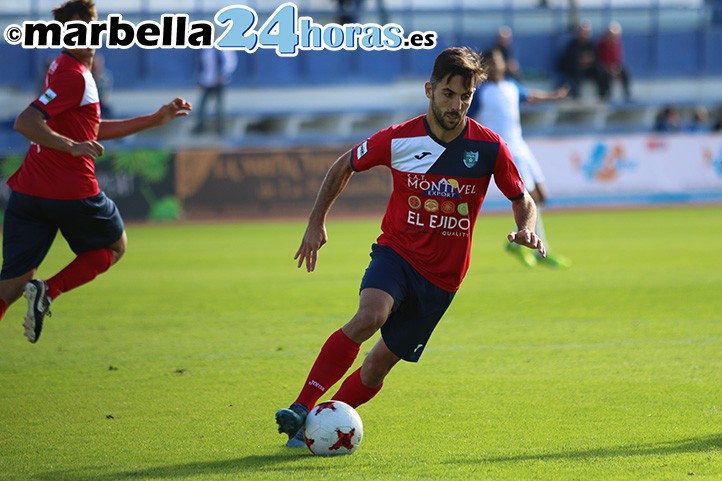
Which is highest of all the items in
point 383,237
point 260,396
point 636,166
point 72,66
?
point 72,66

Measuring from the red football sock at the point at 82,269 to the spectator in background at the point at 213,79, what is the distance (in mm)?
19049

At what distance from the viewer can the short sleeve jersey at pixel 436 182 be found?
6098mm

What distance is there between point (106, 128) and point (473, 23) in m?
25.4

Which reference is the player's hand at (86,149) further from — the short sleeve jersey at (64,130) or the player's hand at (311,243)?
the player's hand at (311,243)

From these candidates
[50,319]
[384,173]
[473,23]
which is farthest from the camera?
[473,23]

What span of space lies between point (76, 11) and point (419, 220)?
2907 mm

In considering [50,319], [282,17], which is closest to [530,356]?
[50,319]

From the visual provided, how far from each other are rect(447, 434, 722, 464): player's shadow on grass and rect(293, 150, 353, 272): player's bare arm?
132 cm

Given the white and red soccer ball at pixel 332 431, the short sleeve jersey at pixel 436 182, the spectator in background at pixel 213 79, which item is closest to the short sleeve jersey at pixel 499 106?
the short sleeve jersey at pixel 436 182

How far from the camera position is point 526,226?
6.05 metres

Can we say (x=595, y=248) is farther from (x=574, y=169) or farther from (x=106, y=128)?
(x=106, y=128)

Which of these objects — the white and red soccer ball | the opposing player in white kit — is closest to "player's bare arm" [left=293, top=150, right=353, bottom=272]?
the white and red soccer ball

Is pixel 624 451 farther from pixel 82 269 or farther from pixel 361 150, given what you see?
pixel 82 269

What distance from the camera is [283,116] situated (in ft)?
98.9
